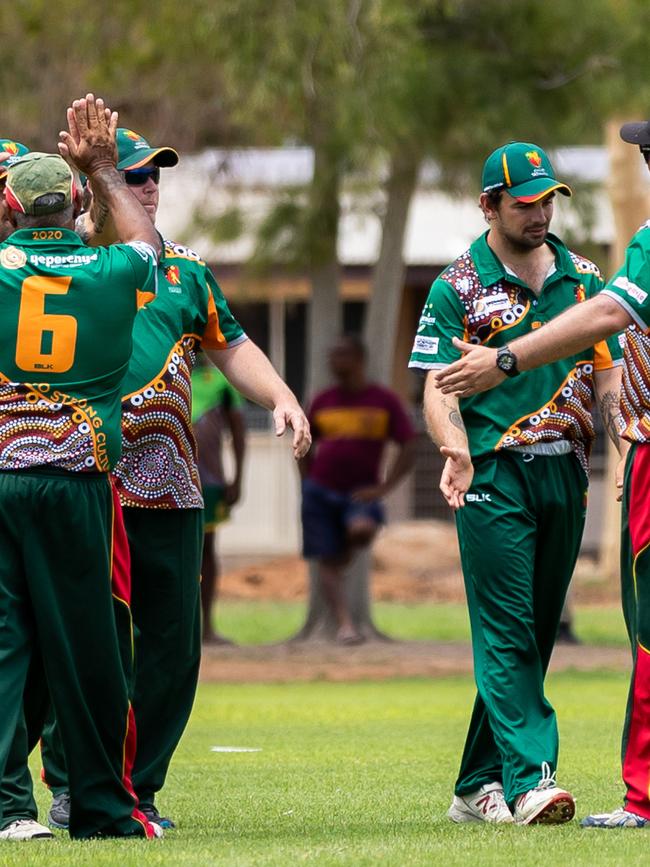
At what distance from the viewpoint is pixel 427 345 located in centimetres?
765

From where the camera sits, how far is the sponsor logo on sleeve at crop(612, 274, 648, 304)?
6785 mm

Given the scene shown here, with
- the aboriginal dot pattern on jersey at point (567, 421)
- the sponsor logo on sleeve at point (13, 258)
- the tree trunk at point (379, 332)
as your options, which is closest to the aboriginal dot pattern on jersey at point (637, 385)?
the aboriginal dot pattern on jersey at point (567, 421)

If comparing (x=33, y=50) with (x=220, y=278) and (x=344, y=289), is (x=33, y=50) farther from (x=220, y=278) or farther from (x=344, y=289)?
(x=344, y=289)

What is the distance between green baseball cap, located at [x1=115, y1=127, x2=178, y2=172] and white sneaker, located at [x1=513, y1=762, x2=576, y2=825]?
2.68 m

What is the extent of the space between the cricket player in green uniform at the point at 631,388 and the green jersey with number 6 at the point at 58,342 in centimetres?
116

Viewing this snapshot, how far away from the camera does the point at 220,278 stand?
25.5m

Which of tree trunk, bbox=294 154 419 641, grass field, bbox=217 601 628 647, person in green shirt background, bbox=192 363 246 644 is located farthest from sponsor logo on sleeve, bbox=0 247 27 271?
grass field, bbox=217 601 628 647

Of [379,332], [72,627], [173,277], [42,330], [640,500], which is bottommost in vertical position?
[72,627]

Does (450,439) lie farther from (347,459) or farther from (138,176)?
(347,459)

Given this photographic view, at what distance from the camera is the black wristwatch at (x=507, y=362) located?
689cm

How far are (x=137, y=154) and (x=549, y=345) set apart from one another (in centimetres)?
193

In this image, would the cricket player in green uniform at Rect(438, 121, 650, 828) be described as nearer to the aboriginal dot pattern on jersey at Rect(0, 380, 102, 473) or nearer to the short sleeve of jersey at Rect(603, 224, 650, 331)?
the short sleeve of jersey at Rect(603, 224, 650, 331)

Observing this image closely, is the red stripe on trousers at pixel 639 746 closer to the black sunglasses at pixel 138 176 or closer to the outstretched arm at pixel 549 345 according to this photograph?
the outstretched arm at pixel 549 345

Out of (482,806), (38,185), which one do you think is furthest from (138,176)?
(482,806)
